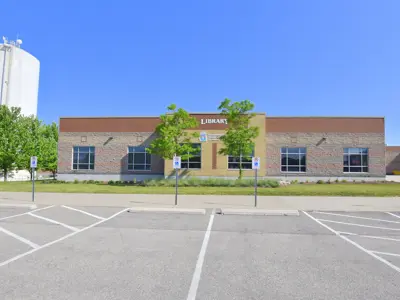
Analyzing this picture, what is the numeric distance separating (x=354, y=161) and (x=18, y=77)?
49.8 m

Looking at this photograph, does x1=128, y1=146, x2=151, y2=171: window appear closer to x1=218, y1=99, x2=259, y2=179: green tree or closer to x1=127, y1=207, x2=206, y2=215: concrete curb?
x1=218, y1=99, x2=259, y2=179: green tree

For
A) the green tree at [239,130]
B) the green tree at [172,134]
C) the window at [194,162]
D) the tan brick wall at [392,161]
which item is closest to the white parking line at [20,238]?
the green tree at [172,134]

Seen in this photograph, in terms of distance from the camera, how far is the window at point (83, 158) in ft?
100

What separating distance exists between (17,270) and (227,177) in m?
23.9

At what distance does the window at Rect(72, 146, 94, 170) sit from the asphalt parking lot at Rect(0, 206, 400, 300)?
845 inches

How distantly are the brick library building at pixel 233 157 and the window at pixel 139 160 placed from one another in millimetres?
106

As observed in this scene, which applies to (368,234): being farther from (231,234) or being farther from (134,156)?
(134,156)

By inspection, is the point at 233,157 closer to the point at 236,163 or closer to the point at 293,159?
the point at 236,163

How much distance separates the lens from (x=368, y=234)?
309 inches

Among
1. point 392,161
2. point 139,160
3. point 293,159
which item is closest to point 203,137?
point 139,160

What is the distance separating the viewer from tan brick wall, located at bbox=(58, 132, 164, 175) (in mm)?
30000

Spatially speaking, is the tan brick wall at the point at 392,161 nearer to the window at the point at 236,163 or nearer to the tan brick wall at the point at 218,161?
the tan brick wall at the point at 218,161

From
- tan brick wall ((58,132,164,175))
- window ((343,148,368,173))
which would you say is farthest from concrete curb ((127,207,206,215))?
window ((343,148,368,173))

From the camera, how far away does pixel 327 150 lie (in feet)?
94.7
